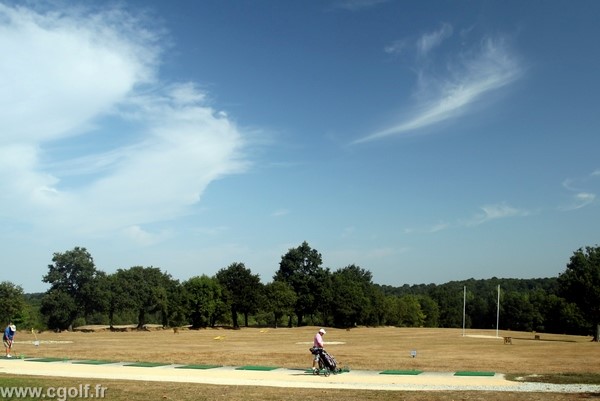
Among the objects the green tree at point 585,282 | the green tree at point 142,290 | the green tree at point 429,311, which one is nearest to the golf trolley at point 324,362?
the green tree at point 585,282

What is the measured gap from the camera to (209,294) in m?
89.6

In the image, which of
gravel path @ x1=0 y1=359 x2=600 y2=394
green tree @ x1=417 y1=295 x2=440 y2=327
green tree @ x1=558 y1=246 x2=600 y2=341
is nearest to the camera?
gravel path @ x1=0 y1=359 x2=600 y2=394

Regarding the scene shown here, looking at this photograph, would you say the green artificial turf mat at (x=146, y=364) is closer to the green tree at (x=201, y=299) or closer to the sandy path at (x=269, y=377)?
the sandy path at (x=269, y=377)

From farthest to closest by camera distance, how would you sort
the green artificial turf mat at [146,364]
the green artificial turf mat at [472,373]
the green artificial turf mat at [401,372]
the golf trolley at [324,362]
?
the green artificial turf mat at [146,364], the green artificial turf mat at [401,372], the green artificial turf mat at [472,373], the golf trolley at [324,362]

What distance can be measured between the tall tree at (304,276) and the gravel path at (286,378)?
256 feet

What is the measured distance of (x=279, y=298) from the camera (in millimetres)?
97500

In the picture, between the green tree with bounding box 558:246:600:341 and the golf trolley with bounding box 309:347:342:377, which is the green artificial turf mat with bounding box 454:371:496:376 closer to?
the golf trolley with bounding box 309:347:342:377

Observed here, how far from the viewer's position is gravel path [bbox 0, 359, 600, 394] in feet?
72.4

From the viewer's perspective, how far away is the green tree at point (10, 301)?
72812 mm

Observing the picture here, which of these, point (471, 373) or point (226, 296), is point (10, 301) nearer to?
point (226, 296)

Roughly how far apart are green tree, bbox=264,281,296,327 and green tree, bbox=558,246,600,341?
48939 millimetres

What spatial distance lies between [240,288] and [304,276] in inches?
807

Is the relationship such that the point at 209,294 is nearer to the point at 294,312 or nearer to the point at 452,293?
the point at 294,312

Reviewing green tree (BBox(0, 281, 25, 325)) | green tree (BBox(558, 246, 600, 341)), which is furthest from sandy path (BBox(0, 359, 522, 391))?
green tree (BBox(0, 281, 25, 325))
